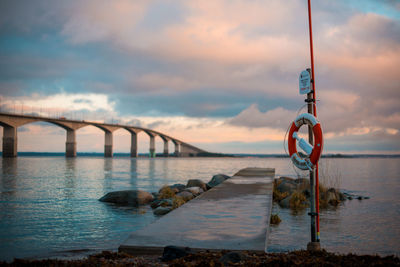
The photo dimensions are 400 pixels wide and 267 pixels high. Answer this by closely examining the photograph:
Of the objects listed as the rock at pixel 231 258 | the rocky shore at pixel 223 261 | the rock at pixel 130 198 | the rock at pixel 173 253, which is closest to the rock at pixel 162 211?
the rock at pixel 130 198

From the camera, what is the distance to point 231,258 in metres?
4.58

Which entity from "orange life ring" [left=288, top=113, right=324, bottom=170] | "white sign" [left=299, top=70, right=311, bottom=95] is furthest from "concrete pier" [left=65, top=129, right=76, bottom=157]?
"white sign" [left=299, top=70, right=311, bottom=95]

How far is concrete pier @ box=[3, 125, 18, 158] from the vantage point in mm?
58000

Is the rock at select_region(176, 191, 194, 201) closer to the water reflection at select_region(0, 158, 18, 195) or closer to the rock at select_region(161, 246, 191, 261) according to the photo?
the rock at select_region(161, 246, 191, 261)

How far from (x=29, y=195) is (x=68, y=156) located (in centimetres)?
6646

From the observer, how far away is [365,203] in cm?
1472

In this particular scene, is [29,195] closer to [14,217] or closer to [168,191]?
[14,217]

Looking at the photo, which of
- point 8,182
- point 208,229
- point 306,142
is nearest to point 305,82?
point 306,142

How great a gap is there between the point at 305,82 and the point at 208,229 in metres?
3.22

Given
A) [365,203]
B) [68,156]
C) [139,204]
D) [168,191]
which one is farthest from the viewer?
[68,156]

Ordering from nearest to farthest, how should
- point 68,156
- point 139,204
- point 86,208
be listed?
1. point 86,208
2. point 139,204
3. point 68,156

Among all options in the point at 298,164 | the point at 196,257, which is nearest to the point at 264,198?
the point at 298,164

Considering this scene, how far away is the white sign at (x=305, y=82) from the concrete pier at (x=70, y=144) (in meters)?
72.9

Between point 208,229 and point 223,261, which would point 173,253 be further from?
point 208,229
